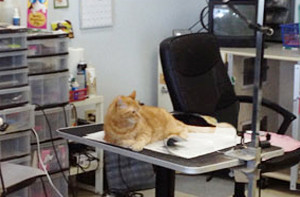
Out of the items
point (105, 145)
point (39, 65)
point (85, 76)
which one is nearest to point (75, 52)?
point (85, 76)

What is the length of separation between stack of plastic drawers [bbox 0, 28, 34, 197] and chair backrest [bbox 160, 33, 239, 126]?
2.39 ft

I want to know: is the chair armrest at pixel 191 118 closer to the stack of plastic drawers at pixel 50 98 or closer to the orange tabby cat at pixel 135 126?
the orange tabby cat at pixel 135 126

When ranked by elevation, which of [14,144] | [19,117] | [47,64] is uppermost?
[47,64]

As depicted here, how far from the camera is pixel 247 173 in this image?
1.90 meters

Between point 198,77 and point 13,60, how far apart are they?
958 millimetres

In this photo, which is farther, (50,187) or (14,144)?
(50,187)

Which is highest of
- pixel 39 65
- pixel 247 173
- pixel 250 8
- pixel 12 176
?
pixel 250 8

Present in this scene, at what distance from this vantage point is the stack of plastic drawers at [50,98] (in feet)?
10.2

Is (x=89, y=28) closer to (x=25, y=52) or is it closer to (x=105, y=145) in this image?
(x=25, y=52)

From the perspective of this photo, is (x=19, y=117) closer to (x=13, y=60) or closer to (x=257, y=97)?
(x=13, y=60)

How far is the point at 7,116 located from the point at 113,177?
1014 millimetres

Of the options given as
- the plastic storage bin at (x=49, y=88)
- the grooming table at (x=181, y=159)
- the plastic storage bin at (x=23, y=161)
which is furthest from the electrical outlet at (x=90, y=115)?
the grooming table at (x=181, y=159)

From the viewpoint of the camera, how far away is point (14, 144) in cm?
299

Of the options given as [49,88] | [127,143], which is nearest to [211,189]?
[49,88]
